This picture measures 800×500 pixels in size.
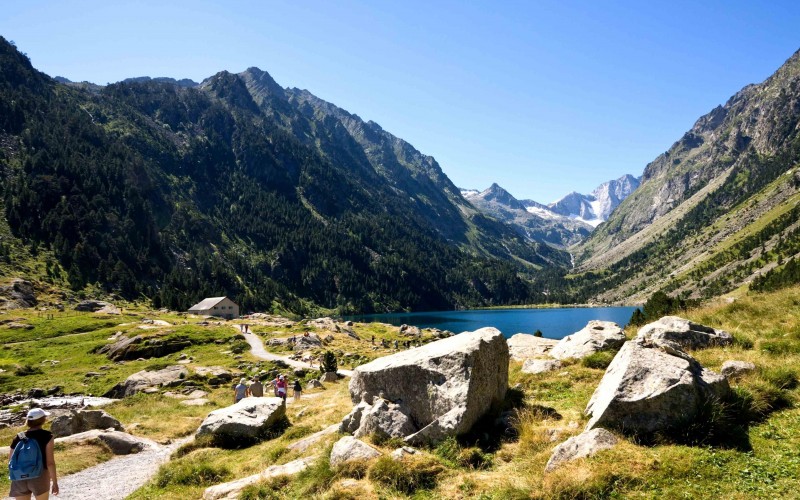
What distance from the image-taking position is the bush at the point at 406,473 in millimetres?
11039

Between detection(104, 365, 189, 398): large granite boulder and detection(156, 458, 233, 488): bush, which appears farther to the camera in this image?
detection(104, 365, 189, 398): large granite boulder

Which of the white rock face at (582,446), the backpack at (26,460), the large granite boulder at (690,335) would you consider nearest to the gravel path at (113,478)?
the backpack at (26,460)

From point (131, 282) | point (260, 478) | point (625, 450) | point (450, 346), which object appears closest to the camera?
point (625, 450)

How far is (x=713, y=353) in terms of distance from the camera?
53.5 feet

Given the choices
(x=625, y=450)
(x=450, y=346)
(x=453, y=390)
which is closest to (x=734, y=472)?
(x=625, y=450)

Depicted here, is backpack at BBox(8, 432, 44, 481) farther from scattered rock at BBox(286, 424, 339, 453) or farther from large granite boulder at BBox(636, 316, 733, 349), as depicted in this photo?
large granite boulder at BBox(636, 316, 733, 349)

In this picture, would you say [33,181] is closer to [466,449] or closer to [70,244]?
[70,244]

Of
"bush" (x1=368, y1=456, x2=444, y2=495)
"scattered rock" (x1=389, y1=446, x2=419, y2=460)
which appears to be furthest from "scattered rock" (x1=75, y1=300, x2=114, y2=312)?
"bush" (x1=368, y1=456, x2=444, y2=495)

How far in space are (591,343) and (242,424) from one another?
17.5 meters

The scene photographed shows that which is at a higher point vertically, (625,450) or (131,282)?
(131,282)

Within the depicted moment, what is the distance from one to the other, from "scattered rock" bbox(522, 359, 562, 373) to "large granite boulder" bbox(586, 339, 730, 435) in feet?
25.6

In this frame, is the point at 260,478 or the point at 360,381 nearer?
the point at 260,478

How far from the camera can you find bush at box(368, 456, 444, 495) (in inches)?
435

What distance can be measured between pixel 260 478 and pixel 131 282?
6792 inches
